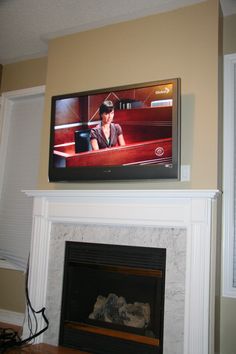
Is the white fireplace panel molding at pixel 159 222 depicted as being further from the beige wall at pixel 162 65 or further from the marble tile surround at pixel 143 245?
the beige wall at pixel 162 65

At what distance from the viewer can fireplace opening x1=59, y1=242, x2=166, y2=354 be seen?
2.48 m

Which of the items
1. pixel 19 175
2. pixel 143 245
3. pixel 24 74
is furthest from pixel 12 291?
pixel 24 74

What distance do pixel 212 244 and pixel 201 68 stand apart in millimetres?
1396

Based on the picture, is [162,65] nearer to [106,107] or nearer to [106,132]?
[106,107]

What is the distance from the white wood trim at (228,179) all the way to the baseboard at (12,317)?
2118mm

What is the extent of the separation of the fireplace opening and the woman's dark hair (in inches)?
45.1

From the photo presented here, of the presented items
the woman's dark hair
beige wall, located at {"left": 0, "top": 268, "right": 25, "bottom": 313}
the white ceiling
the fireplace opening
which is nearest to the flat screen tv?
the woman's dark hair

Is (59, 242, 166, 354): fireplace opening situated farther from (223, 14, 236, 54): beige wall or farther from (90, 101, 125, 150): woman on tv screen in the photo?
(223, 14, 236, 54): beige wall

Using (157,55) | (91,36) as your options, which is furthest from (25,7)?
(157,55)

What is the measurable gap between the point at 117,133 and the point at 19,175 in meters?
1.65

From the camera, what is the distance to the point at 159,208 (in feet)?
8.16

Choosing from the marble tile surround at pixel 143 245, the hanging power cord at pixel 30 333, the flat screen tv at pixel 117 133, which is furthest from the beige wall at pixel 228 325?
the hanging power cord at pixel 30 333

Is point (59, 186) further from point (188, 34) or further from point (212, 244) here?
point (188, 34)

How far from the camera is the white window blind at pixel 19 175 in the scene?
3.57 m
